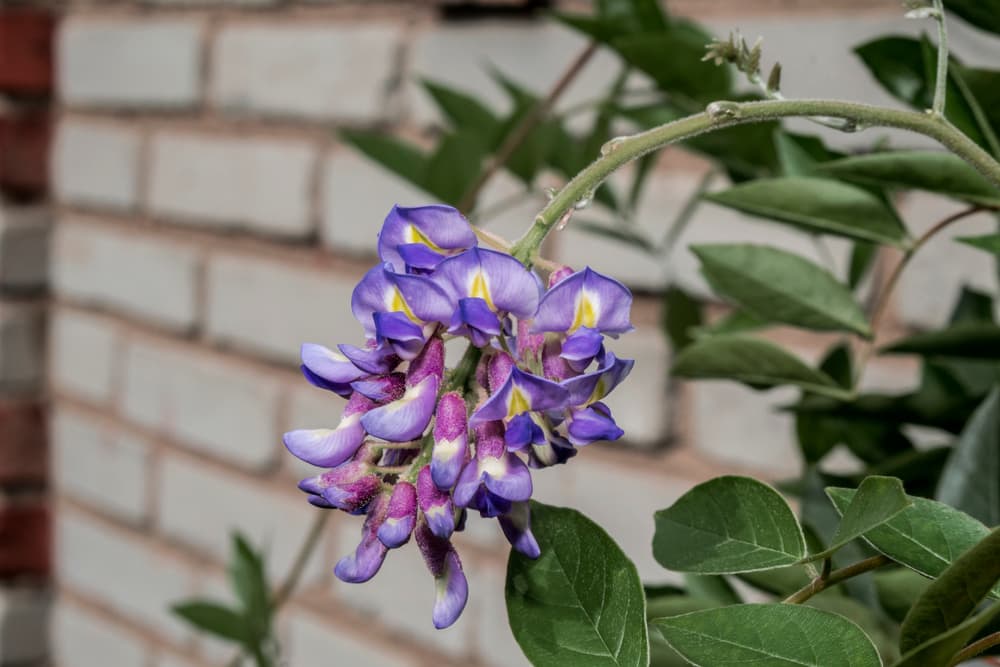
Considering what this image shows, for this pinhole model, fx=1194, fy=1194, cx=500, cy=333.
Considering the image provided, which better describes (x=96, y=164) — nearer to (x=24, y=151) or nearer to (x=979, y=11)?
(x=24, y=151)

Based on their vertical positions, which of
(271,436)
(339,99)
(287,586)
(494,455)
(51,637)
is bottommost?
(51,637)

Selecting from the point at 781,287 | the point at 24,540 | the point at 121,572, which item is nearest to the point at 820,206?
the point at 781,287

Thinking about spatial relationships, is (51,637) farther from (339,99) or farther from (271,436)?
(339,99)

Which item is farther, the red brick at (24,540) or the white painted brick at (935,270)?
the red brick at (24,540)

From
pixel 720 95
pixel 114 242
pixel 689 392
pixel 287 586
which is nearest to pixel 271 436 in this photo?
pixel 114 242

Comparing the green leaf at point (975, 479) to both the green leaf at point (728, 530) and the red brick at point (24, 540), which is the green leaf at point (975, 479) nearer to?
the green leaf at point (728, 530)

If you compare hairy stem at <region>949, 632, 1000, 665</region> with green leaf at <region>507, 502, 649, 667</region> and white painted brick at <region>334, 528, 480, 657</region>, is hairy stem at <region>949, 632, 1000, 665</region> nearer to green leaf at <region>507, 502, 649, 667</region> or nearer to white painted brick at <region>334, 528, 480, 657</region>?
green leaf at <region>507, 502, 649, 667</region>

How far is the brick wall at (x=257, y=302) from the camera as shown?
0.82 metres

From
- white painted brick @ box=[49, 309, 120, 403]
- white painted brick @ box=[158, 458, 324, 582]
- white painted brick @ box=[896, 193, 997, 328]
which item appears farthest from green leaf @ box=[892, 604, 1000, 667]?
white painted brick @ box=[49, 309, 120, 403]

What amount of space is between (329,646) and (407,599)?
0.13 metres

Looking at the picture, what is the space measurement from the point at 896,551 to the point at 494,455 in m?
0.07

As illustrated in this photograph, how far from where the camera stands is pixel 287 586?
0.55 metres

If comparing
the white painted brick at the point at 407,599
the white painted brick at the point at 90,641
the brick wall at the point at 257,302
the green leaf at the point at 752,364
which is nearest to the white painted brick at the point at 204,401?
the brick wall at the point at 257,302

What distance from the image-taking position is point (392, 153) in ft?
1.79
